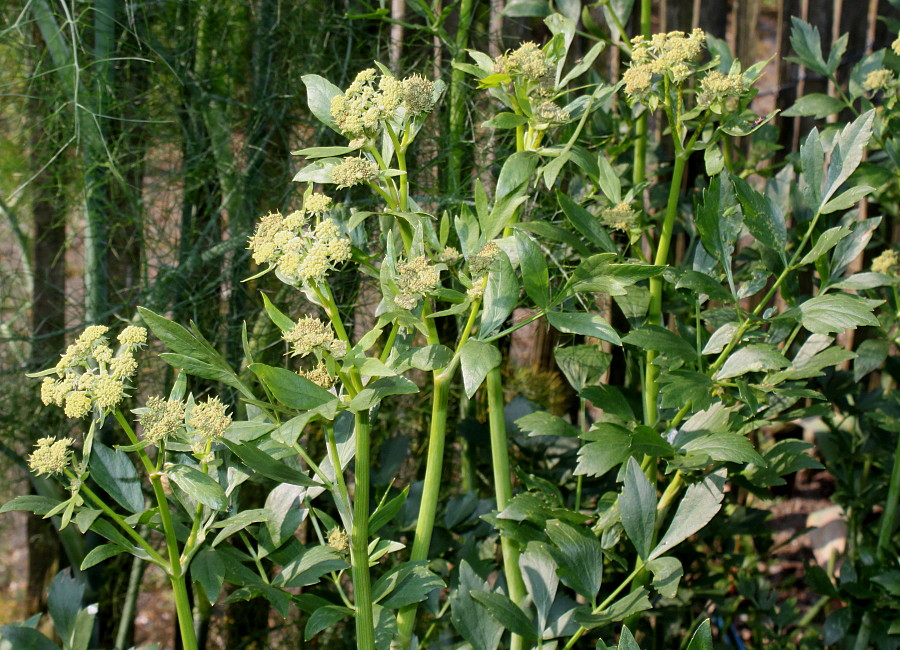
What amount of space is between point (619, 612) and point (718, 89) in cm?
53

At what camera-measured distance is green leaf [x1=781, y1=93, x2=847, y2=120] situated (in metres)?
1.21

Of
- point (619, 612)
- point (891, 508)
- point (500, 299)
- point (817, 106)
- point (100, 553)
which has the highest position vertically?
point (817, 106)

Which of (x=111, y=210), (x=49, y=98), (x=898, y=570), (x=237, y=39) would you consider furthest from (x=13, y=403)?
(x=898, y=570)

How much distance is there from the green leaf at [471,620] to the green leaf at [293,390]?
12.2 inches

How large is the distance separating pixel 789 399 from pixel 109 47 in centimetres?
113

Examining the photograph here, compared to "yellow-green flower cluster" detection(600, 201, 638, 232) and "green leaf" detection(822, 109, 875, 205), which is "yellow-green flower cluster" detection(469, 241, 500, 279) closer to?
"yellow-green flower cluster" detection(600, 201, 638, 232)

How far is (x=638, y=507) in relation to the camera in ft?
2.75

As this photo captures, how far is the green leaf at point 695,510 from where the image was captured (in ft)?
2.78

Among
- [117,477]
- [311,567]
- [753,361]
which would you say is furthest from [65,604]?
[753,361]

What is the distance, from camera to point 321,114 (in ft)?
2.60

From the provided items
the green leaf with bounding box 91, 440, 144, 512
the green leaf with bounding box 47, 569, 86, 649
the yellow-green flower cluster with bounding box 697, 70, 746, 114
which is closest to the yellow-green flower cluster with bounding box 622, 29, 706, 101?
the yellow-green flower cluster with bounding box 697, 70, 746, 114

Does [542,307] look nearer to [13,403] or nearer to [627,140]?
[627,140]

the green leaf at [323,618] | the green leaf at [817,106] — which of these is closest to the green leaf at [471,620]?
the green leaf at [323,618]

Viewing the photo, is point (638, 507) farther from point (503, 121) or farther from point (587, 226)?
point (503, 121)
